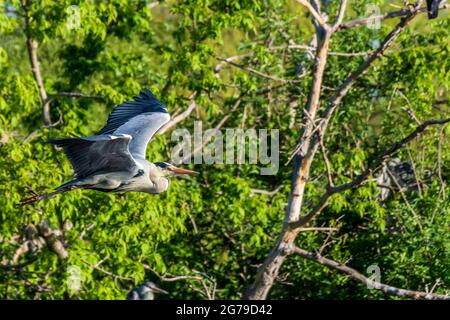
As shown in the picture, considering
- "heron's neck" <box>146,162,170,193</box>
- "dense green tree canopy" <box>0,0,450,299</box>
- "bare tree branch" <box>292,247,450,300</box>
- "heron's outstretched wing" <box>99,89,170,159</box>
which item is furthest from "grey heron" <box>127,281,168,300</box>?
"heron's neck" <box>146,162,170,193</box>

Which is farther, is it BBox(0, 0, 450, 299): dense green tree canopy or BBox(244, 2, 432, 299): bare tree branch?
BBox(0, 0, 450, 299): dense green tree canopy

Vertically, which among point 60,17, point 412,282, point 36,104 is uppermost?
point 60,17

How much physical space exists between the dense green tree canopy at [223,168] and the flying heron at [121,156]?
8.12 ft

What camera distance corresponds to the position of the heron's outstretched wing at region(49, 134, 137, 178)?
32.7ft

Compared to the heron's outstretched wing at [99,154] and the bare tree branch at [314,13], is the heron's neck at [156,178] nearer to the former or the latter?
the heron's outstretched wing at [99,154]

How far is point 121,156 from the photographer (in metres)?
10.3

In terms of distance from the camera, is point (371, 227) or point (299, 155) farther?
point (371, 227)

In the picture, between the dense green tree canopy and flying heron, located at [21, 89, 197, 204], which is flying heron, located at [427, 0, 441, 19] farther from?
flying heron, located at [21, 89, 197, 204]

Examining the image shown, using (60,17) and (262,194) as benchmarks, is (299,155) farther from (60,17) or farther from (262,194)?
(60,17)

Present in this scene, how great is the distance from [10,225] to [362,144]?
5248 millimetres

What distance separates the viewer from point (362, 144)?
1647cm

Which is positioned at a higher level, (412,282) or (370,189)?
(370,189)
